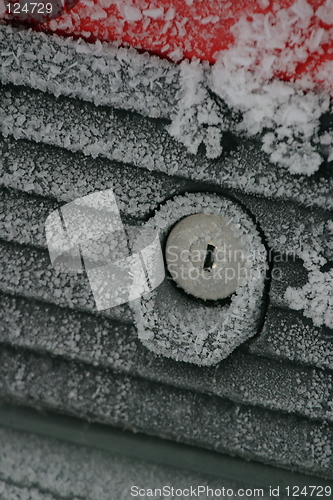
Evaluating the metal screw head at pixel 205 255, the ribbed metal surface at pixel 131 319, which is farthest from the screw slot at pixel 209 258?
the ribbed metal surface at pixel 131 319

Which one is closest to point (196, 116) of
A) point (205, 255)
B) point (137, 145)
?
point (137, 145)

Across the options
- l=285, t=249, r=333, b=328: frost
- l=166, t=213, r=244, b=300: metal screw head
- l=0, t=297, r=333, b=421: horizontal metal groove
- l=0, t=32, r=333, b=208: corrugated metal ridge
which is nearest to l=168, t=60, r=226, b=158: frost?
l=0, t=32, r=333, b=208: corrugated metal ridge

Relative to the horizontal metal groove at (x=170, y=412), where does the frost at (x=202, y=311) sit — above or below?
above

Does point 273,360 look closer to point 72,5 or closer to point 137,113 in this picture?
point 137,113

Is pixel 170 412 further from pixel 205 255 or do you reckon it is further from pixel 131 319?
pixel 205 255

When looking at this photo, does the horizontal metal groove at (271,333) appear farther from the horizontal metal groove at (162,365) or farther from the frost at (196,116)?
the frost at (196,116)

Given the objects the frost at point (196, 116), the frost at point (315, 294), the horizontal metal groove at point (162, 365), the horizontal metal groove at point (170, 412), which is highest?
the frost at point (196, 116)

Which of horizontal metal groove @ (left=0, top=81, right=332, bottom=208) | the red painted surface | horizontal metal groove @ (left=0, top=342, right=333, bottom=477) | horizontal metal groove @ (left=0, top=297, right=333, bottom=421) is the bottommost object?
horizontal metal groove @ (left=0, top=342, right=333, bottom=477)

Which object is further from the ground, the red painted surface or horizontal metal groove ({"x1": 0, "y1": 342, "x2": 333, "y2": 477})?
the red painted surface

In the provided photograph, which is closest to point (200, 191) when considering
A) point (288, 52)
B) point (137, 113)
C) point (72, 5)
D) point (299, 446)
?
point (137, 113)

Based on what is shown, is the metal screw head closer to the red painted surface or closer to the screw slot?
the screw slot
